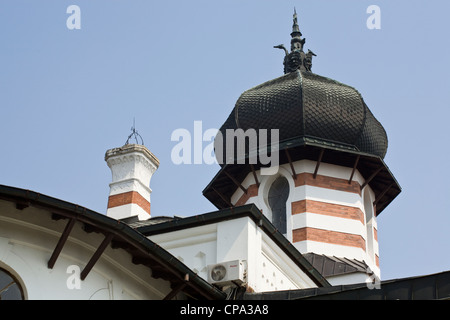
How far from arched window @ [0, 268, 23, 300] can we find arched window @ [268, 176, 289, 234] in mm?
8272

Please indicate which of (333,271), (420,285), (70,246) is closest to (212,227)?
(70,246)

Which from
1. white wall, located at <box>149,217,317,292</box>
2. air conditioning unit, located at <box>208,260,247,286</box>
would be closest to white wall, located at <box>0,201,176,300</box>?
air conditioning unit, located at <box>208,260,247,286</box>

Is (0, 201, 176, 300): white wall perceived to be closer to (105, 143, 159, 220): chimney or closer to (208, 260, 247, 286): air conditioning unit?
(208, 260, 247, 286): air conditioning unit

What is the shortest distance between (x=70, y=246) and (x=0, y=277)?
73 cm

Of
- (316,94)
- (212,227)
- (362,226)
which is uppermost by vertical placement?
(316,94)

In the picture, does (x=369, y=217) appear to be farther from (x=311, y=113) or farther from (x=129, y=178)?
(x=129, y=178)

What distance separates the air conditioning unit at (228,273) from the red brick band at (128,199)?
6.07m

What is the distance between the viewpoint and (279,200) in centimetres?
1516

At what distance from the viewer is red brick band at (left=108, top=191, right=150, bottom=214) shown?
1471 centimetres

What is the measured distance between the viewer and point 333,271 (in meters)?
13.7

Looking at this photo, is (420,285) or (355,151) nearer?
(420,285)

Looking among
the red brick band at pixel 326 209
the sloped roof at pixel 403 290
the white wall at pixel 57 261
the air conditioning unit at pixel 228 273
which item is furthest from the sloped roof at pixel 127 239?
the red brick band at pixel 326 209

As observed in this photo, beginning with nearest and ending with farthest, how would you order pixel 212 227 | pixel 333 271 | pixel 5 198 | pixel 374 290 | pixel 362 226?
pixel 5 198, pixel 374 290, pixel 212 227, pixel 333 271, pixel 362 226
